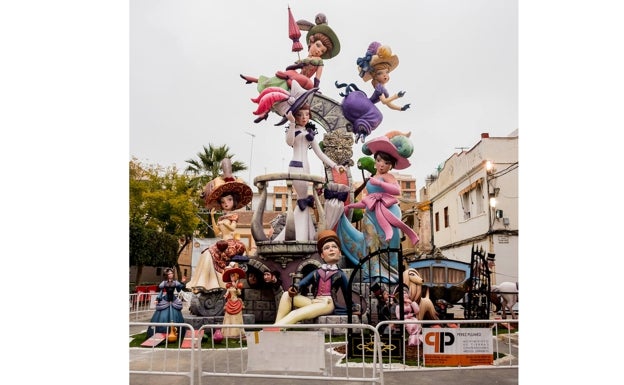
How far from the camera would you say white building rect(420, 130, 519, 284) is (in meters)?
15.5

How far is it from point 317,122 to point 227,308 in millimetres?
5860

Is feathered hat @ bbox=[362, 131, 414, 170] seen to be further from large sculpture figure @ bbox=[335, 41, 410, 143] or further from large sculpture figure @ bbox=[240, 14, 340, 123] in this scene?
large sculpture figure @ bbox=[240, 14, 340, 123]

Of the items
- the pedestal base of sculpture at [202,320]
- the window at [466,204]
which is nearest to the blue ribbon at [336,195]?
the pedestal base of sculpture at [202,320]

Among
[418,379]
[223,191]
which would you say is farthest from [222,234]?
[418,379]

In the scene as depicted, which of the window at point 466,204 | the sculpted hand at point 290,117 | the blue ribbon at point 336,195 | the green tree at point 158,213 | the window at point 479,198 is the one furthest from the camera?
the green tree at point 158,213

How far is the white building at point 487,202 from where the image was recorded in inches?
Answer: 611

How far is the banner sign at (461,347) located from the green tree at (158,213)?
16.5m

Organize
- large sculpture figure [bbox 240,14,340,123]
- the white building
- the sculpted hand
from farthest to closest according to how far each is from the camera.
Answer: the white building → large sculpture figure [bbox 240,14,340,123] → the sculpted hand

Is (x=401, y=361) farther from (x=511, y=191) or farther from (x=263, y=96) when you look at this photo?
(x=511, y=191)

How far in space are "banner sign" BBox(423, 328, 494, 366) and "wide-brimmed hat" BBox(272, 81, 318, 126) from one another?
605cm

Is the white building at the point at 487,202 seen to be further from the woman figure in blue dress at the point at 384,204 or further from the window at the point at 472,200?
the woman figure in blue dress at the point at 384,204

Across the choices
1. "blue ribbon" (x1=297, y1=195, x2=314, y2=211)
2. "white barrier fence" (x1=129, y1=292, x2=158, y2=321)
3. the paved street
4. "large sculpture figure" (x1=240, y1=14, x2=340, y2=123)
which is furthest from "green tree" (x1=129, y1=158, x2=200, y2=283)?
the paved street

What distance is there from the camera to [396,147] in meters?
9.71

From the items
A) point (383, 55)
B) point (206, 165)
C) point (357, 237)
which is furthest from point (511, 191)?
point (206, 165)
